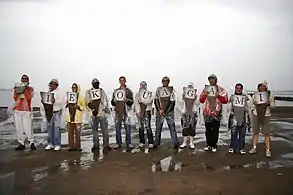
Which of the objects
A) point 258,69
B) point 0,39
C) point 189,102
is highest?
point 0,39

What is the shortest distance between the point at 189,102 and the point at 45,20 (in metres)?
1.45

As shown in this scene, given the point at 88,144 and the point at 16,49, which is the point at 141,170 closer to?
the point at 88,144

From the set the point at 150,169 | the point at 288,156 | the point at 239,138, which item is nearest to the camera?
the point at 150,169

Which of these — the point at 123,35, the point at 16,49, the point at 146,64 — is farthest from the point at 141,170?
the point at 16,49

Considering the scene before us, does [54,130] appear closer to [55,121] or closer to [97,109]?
[55,121]

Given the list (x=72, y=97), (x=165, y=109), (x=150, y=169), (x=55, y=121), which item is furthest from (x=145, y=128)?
(x=55, y=121)

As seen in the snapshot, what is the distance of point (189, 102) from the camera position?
12.2 feet

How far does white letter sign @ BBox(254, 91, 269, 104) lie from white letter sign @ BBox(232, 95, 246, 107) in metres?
0.11

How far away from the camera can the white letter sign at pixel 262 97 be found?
3564mm

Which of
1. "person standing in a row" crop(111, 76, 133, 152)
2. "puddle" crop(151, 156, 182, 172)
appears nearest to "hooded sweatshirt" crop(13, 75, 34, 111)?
"person standing in a row" crop(111, 76, 133, 152)

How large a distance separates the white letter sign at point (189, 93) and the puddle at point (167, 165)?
56 centimetres

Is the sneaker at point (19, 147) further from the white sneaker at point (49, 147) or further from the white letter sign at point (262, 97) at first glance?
the white letter sign at point (262, 97)

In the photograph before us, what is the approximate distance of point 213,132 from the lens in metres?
3.68

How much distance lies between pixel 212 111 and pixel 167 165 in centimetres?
65
